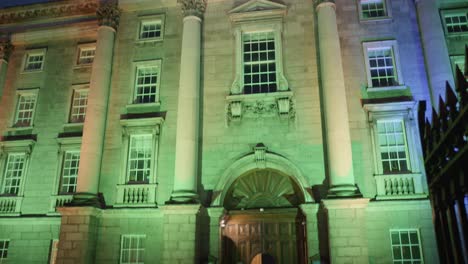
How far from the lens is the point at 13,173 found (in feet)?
62.6

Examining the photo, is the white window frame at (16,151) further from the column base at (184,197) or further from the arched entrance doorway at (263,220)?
the arched entrance doorway at (263,220)

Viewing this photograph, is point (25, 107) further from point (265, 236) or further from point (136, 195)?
point (265, 236)

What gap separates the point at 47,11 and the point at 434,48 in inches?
783

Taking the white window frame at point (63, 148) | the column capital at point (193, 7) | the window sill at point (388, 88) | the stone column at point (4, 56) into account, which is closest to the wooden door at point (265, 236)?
the window sill at point (388, 88)

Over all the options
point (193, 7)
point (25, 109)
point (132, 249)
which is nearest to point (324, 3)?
point (193, 7)

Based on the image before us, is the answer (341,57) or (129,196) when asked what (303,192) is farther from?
(129,196)

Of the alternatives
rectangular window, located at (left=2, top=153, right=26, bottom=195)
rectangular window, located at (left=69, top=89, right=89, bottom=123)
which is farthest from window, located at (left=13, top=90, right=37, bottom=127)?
rectangular window, located at (left=69, top=89, right=89, bottom=123)

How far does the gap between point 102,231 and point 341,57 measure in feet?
42.8

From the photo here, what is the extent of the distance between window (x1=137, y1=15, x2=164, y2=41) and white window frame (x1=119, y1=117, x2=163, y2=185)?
15.2 feet

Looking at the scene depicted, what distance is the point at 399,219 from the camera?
47.8 feet

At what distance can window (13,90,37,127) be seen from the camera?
19938 millimetres

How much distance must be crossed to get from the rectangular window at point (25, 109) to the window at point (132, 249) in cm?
877

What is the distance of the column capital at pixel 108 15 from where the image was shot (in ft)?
62.8

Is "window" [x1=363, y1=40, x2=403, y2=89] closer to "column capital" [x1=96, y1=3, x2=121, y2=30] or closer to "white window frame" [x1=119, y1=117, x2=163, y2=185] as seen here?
"white window frame" [x1=119, y1=117, x2=163, y2=185]
